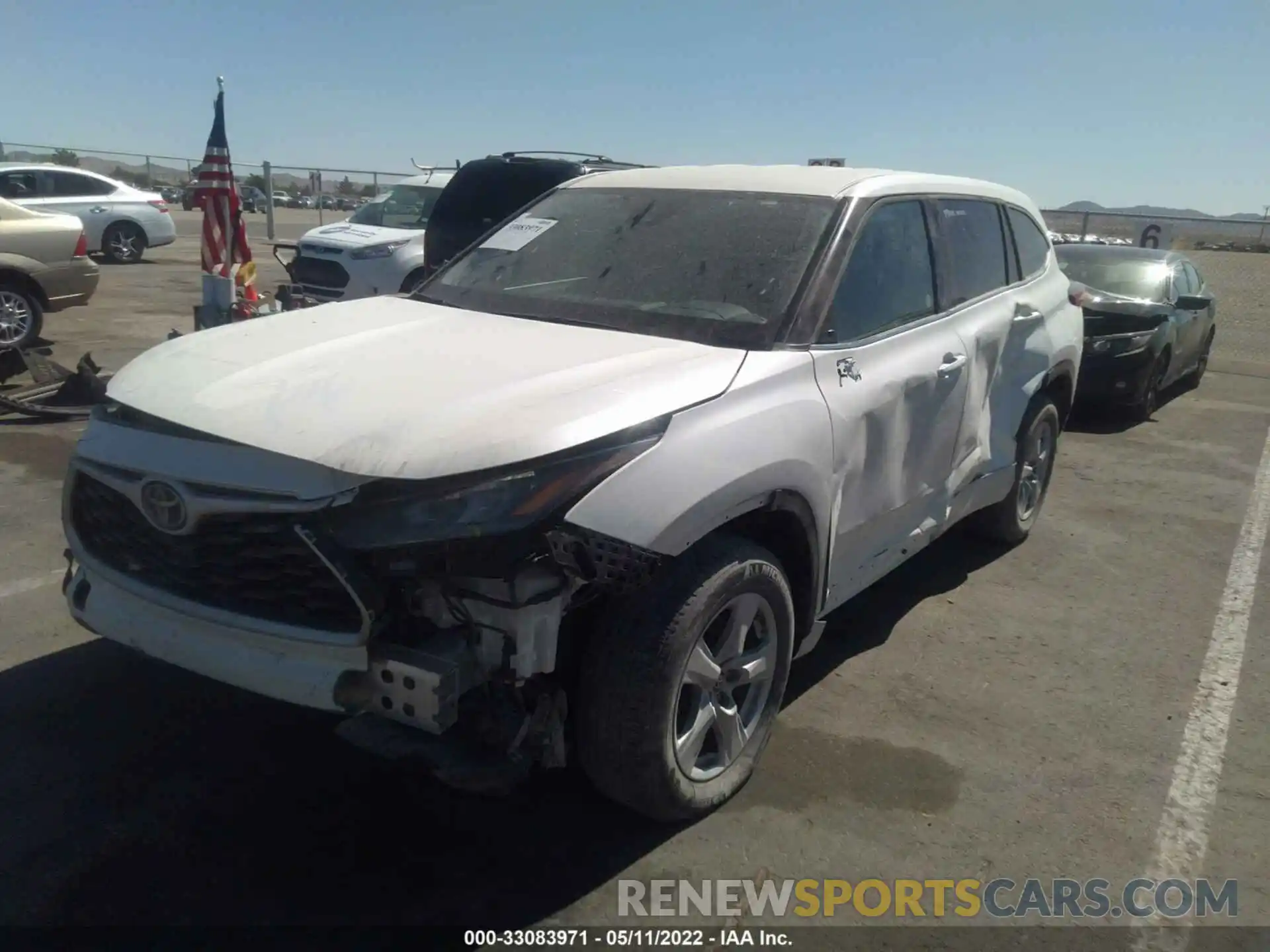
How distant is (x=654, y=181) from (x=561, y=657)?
2.38 m

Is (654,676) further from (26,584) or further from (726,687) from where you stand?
(26,584)

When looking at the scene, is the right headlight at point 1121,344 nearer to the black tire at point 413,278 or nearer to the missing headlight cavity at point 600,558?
the black tire at point 413,278

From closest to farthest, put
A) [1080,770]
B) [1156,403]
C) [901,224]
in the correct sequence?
[1080,770], [901,224], [1156,403]

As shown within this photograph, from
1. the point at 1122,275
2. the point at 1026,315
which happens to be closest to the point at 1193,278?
the point at 1122,275

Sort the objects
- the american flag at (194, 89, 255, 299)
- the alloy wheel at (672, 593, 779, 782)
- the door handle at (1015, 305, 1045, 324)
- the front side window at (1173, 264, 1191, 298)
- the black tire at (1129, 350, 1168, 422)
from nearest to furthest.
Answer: the alloy wheel at (672, 593, 779, 782)
the door handle at (1015, 305, 1045, 324)
the american flag at (194, 89, 255, 299)
the black tire at (1129, 350, 1168, 422)
the front side window at (1173, 264, 1191, 298)

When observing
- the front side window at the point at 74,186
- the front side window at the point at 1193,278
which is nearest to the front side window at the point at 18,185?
the front side window at the point at 74,186

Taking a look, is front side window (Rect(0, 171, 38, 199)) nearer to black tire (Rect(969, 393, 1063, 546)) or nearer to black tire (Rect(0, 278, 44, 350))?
black tire (Rect(0, 278, 44, 350))

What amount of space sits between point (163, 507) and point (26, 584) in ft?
7.70

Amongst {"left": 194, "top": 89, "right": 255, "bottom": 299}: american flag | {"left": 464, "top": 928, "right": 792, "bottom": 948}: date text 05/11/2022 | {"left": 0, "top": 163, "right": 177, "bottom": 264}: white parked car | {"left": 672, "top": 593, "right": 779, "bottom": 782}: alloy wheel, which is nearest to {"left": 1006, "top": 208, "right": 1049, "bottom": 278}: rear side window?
{"left": 672, "top": 593, "right": 779, "bottom": 782}: alloy wheel

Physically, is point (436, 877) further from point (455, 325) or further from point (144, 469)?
point (455, 325)

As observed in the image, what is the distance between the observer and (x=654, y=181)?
4.40 metres

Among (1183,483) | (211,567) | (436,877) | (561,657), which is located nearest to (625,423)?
(561,657)

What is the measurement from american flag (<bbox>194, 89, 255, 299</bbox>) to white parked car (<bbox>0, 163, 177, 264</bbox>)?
30.4ft

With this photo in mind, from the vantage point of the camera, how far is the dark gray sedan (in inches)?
353
